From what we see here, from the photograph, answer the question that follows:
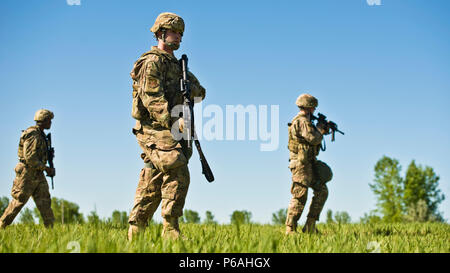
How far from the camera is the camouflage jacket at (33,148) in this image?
859cm

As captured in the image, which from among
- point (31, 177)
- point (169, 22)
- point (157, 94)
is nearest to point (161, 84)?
point (157, 94)

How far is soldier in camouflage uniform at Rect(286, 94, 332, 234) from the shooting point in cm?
770

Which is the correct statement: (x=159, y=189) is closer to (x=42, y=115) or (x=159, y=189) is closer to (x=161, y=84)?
(x=161, y=84)

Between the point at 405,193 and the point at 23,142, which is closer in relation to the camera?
the point at 23,142

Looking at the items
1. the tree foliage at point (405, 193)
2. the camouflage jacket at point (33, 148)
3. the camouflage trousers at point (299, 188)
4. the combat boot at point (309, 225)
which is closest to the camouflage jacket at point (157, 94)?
the camouflage trousers at point (299, 188)

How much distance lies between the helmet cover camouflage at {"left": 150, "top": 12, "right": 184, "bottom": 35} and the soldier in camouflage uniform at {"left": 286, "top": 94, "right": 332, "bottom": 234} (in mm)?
3339

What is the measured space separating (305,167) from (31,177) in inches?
198

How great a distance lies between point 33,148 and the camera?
862 cm

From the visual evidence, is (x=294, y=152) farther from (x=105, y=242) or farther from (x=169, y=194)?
(x=105, y=242)

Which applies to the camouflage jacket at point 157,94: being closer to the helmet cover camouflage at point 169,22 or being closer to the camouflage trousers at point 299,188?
the helmet cover camouflage at point 169,22

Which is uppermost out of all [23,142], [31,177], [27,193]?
[23,142]

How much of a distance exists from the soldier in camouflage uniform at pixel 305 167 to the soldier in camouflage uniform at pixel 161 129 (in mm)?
2917
